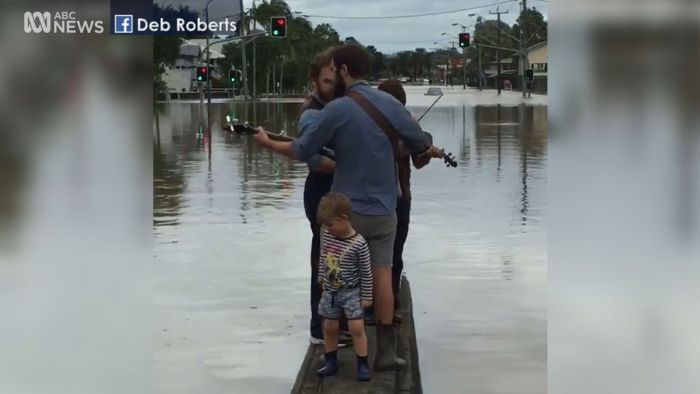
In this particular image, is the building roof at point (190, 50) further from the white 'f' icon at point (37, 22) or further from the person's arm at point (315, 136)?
the person's arm at point (315, 136)

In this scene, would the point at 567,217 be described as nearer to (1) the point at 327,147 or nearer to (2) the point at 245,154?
(1) the point at 327,147

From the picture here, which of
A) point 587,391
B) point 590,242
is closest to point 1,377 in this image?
point 587,391

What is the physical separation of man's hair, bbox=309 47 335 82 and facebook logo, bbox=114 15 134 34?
27.6 metres

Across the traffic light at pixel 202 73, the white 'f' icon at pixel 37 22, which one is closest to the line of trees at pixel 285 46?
the traffic light at pixel 202 73

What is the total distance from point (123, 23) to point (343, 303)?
28.4 metres

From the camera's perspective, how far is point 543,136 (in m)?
27.2

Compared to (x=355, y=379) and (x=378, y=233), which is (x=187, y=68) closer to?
(x=378, y=233)

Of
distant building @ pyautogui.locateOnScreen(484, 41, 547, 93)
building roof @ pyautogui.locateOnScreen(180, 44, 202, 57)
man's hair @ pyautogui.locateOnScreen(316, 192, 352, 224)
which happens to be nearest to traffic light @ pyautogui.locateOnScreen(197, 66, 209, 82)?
man's hair @ pyautogui.locateOnScreen(316, 192, 352, 224)

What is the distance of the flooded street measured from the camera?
574 centimetres

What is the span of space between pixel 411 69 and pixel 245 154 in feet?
489

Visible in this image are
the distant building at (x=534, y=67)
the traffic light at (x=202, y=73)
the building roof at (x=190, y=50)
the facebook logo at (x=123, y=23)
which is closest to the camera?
the facebook logo at (x=123, y=23)

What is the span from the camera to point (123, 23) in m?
32.0

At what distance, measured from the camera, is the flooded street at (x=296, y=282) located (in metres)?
5.74

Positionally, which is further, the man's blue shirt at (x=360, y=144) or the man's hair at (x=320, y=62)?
the man's hair at (x=320, y=62)
